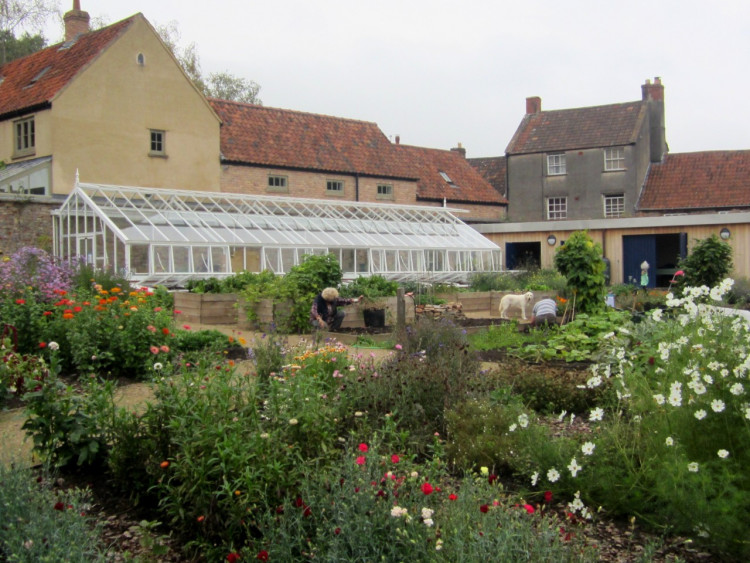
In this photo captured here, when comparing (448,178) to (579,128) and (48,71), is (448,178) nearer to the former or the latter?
(579,128)

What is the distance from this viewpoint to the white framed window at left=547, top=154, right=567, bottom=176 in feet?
140

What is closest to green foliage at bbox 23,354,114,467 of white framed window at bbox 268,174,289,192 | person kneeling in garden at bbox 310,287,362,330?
person kneeling in garden at bbox 310,287,362,330

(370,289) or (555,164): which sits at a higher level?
(555,164)

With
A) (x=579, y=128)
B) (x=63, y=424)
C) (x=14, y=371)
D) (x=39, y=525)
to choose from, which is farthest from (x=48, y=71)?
(x=39, y=525)

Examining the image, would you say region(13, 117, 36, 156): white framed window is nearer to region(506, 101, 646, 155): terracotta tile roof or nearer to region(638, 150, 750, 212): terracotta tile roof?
region(506, 101, 646, 155): terracotta tile roof

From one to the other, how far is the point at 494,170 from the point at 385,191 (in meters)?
12.2

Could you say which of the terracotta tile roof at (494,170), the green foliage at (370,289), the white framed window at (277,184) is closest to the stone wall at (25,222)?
the white framed window at (277,184)

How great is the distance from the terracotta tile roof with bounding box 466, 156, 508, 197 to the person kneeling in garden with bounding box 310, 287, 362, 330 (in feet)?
102

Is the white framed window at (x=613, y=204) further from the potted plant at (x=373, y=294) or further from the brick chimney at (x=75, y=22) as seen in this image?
the brick chimney at (x=75, y=22)

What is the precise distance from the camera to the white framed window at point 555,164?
42781 millimetres

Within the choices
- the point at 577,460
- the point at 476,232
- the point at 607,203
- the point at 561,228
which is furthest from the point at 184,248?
the point at 607,203

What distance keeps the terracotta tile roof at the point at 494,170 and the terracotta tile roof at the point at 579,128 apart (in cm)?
256

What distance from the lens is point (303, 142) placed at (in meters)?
35.3

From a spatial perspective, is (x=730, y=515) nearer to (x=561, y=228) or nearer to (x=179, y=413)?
(x=179, y=413)
